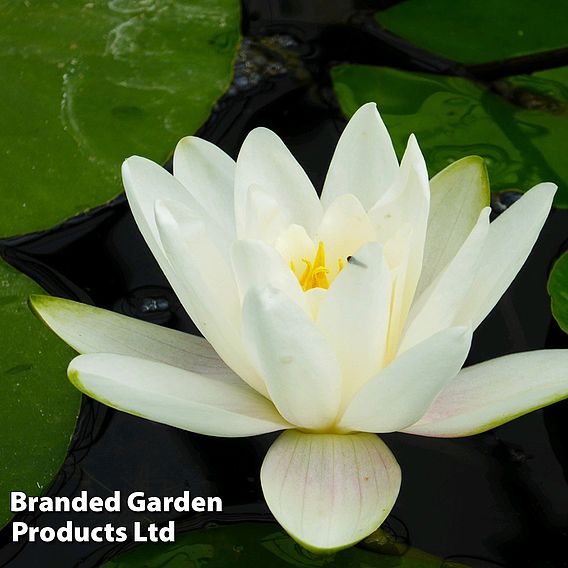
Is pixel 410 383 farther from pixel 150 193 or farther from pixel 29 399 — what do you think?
pixel 29 399

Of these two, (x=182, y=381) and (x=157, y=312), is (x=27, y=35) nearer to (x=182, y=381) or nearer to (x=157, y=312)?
(x=157, y=312)

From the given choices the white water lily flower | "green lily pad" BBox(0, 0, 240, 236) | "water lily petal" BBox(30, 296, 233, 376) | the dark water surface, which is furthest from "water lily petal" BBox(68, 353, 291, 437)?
"green lily pad" BBox(0, 0, 240, 236)

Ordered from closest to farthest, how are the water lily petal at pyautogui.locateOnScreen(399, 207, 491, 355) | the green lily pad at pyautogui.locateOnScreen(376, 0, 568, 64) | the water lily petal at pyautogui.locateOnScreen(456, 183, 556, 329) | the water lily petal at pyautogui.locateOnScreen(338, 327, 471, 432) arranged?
the water lily petal at pyautogui.locateOnScreen(338, 327, 471, 432) < the water lily petal at pyautogui.locateOnScreen(399, 207, 491, 355) < the water lily petal at pyautogui.locateOnScreen(456, 183, 556, 329) < the green lily pad at pyautogui.locateOnScreen(376, 0, 568, 64)

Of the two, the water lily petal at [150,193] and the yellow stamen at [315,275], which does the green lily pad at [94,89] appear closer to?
the water lily petal at [150,193]

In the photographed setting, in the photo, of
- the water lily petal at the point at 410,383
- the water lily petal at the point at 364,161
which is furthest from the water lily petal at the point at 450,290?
the water lily petal at the point at 364,161

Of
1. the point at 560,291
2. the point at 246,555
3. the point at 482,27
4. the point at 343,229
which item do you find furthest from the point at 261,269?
the point at 482,27

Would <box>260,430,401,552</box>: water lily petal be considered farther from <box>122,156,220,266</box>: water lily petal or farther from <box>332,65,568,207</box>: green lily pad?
<box>332,65,568,207</box>: green lily pad
